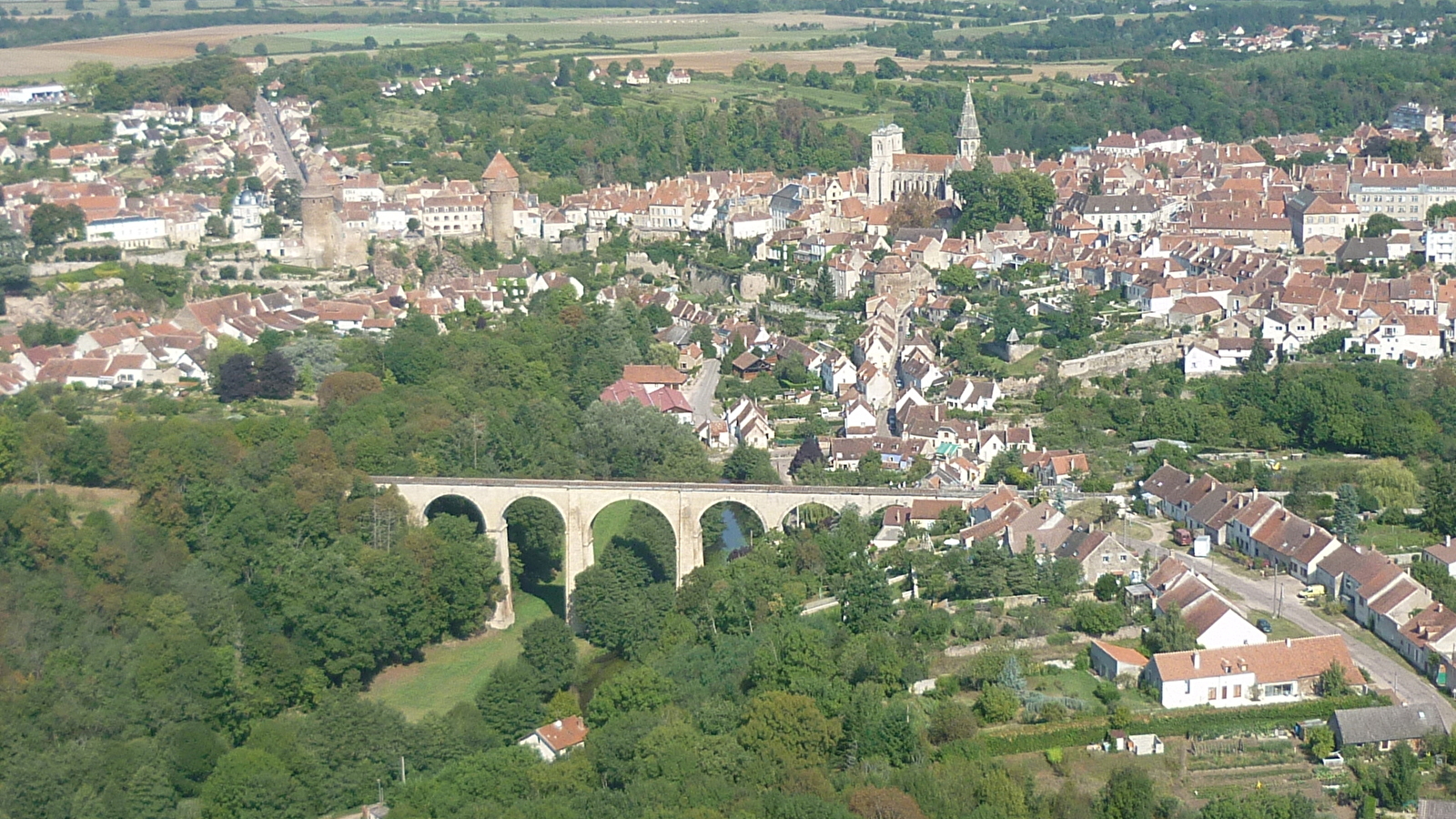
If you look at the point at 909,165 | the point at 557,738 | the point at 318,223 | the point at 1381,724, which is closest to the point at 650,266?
the point at 909,165

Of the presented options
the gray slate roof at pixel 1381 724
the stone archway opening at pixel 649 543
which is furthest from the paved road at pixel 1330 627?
the stone archway opening at pixel 649 543

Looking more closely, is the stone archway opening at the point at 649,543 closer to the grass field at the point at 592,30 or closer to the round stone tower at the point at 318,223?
the round stone tower at the point at 318,223

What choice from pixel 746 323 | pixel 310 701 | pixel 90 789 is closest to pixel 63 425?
A: pixel 310 701

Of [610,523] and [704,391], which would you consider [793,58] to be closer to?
[704,391]

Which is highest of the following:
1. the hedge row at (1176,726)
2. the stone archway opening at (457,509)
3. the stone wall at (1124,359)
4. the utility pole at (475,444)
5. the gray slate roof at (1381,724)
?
the gray slate roof at (1381,724)

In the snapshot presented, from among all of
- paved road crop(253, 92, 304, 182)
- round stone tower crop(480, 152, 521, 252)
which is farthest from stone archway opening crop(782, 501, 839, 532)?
paved road crop(253, 92, 304, 182)

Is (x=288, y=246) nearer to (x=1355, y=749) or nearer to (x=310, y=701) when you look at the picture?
(x=310, y=701)
